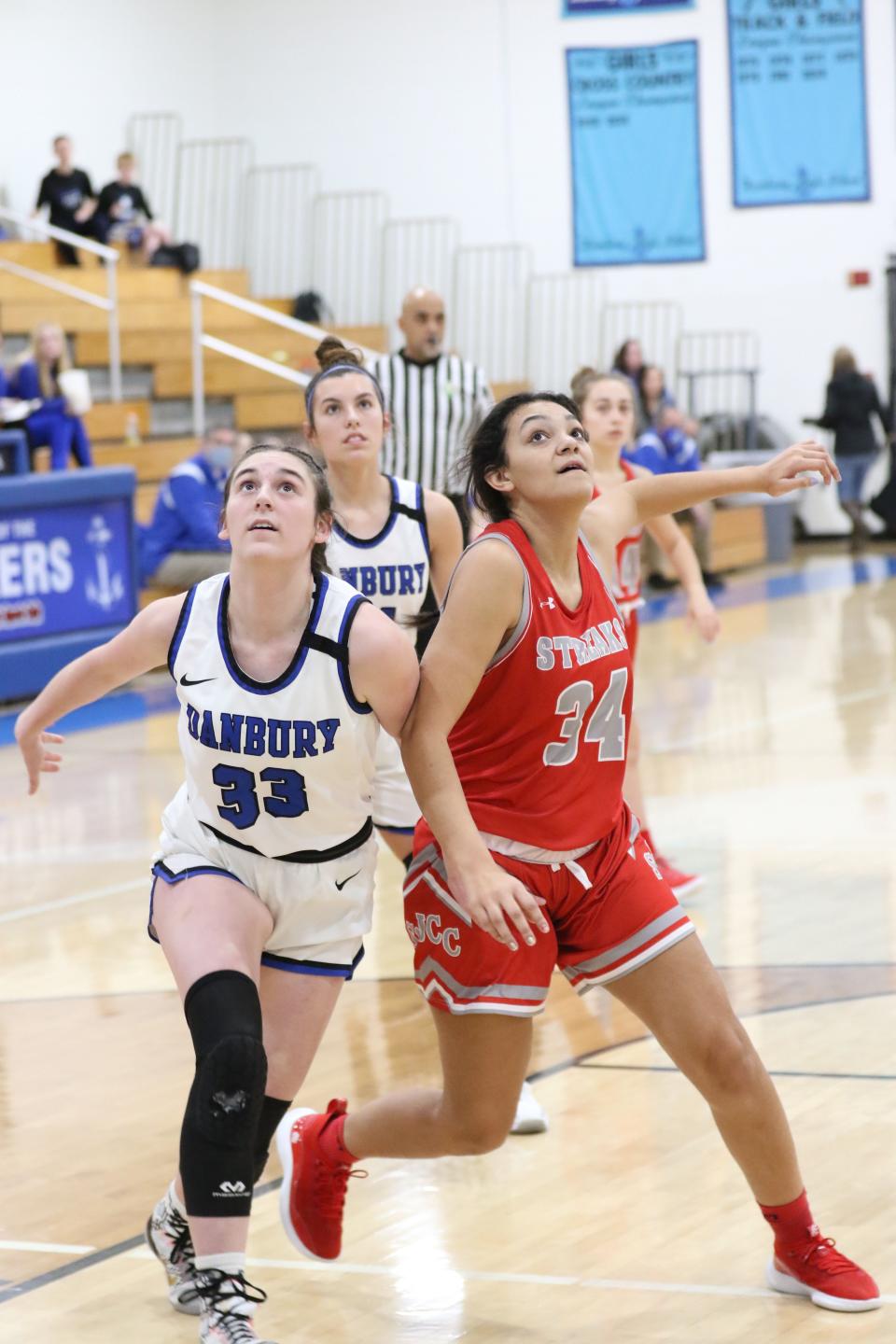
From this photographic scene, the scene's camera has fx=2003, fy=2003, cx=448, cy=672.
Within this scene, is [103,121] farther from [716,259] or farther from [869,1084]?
[869,1084]

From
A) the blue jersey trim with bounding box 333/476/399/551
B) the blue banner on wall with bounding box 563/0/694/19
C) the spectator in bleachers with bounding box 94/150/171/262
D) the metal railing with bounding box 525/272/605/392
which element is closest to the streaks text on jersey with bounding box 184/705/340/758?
the blue jersey trim with bounding box 333/476/399/551

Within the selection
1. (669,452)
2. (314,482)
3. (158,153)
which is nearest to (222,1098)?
(314,482)

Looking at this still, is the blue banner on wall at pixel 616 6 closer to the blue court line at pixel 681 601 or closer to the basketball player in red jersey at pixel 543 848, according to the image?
the blue court line at pixel 681 601

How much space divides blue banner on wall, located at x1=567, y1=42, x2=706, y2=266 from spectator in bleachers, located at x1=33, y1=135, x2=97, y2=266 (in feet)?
16.9

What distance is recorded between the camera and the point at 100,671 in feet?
12.0

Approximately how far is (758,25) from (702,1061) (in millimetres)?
17281

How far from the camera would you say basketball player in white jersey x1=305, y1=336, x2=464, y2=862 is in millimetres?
4871

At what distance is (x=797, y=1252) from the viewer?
352 centimetres

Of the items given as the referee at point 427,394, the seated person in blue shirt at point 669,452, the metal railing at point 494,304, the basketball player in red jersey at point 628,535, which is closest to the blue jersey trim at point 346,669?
the basketball player in red jersey at point 628,535

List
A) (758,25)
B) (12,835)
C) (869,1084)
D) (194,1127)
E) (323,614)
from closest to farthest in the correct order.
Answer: (194,1127), (323,614), (869,1084), (12,835), (758,25)

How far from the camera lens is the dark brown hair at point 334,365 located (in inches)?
191

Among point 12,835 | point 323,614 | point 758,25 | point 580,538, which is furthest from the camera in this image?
point 758,25

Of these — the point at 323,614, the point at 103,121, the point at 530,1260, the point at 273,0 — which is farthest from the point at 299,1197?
the point at 273,0

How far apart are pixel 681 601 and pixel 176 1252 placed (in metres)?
11.9
